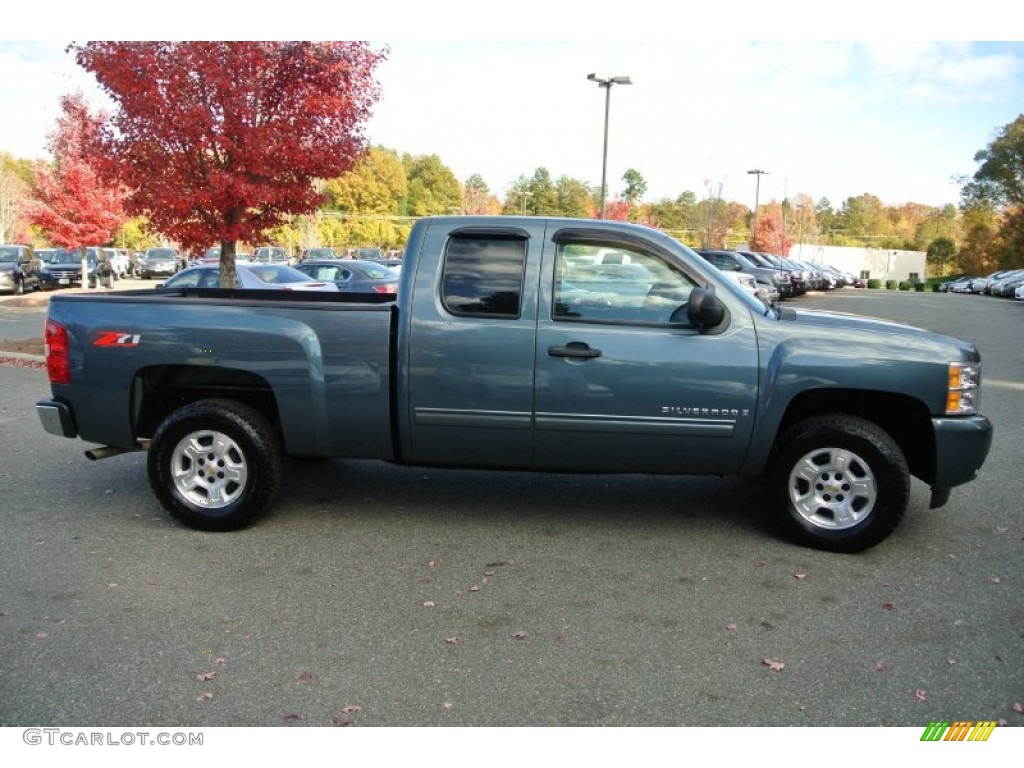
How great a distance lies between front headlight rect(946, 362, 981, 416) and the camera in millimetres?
4801

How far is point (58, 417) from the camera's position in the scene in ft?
17.4

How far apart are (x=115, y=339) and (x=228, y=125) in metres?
7.13

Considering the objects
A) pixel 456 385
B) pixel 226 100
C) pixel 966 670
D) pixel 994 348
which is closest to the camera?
pixel 966 670

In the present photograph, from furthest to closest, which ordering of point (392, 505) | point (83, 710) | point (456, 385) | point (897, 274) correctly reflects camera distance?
point (897, 274) < point (392, 505) < point (456, 385) < point (83, 710)

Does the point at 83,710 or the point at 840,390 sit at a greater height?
the point at 840,390

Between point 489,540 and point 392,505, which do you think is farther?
point 392,505

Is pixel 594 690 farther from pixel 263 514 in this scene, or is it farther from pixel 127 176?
pixel 127 176

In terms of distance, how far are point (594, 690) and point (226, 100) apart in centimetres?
1035

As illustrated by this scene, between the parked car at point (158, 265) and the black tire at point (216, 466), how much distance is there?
129 feet

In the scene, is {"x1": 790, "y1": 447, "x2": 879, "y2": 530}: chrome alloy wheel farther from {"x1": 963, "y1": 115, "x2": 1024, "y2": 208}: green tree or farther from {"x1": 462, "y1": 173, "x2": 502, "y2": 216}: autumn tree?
{"x1": 963, "y1": 115, "x2": 1024, "y2": 208}: green tree

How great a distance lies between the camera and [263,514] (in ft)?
17.1

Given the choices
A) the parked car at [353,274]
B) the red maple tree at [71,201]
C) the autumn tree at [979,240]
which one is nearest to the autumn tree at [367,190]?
the red maple tree at [71,201]

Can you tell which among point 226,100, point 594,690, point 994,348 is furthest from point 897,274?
point 594,690

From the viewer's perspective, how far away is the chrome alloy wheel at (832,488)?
4879 mm
